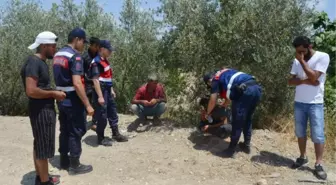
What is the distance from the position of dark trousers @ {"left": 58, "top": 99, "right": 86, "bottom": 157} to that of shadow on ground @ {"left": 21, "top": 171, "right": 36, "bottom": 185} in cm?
62

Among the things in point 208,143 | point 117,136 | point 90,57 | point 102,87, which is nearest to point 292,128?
point 208,143

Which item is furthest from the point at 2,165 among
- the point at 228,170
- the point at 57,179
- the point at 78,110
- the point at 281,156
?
the point at 281,156

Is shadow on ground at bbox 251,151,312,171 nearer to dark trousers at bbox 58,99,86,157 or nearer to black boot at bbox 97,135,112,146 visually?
black boot at bbox 97,135,112,146

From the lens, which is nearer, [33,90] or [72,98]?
[33,90]

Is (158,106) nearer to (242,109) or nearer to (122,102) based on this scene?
(242,109)

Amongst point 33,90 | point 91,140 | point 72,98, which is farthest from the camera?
point 91,140

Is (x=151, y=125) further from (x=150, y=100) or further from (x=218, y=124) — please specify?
(x=218, y=124)

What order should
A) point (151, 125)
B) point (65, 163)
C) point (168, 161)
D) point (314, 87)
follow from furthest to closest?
point (151, 125), point (168, 161), point (65, 163), point (314, 87)

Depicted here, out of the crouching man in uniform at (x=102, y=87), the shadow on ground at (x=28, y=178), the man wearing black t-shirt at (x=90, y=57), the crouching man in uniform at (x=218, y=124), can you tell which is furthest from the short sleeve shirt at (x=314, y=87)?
the shadow on ground at (x=28, y=178)

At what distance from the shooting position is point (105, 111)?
6.07 m

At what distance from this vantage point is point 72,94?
198 inches

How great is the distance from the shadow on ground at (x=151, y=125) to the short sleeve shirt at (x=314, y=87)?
2.57 m

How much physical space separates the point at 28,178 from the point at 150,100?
2.61 metres

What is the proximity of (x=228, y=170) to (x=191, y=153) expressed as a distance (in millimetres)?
805
